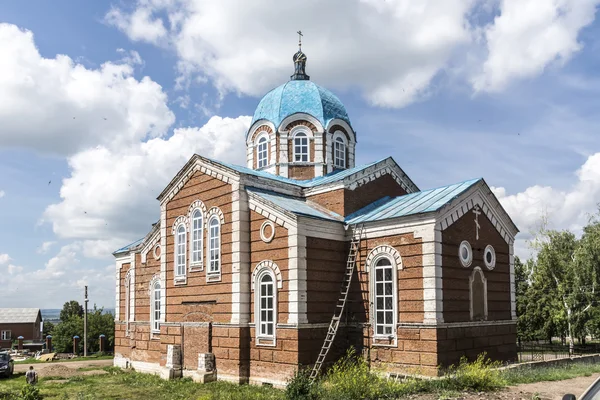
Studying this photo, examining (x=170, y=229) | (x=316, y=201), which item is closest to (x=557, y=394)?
(x=316, y=201)

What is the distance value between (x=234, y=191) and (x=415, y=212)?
6620 millimetres

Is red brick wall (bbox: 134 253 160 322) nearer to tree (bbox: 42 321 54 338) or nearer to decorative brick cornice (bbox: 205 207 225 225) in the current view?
decorative brick cornice (bbox: 205 207 225 225)

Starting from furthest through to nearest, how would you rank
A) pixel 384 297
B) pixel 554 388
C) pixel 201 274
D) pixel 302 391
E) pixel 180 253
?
pixel 180 253, pixel 201 274, pixel 384 297, pixel 554 388, pixel 302 391

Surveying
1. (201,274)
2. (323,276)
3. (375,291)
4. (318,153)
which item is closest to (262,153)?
(318,153)

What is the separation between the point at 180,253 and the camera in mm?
22594

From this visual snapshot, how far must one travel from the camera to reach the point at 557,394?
13438 millimetres

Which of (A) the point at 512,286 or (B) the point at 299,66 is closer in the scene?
(A) the point at 512,286

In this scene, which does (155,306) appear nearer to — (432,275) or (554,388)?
(432,275)

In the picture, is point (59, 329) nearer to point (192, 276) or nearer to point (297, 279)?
point (192, 276)

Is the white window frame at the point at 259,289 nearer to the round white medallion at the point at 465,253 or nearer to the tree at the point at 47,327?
the round white medallion at the point at 465,253

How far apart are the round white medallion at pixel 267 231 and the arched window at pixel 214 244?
2.21m

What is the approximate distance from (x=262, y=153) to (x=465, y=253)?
11.3 metres

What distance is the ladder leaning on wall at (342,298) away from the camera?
17.4m

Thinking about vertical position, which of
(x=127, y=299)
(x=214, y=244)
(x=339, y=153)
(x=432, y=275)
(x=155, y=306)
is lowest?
(x=155, y=306)
